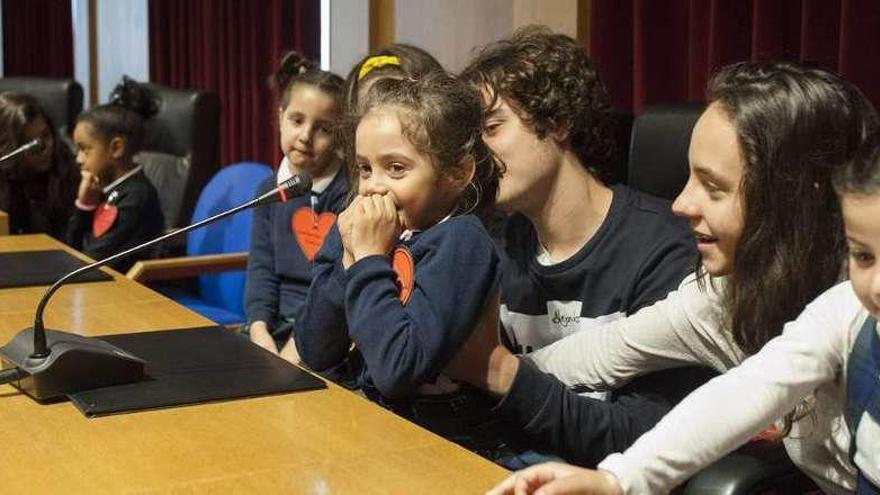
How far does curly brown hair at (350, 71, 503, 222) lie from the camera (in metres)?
1.76

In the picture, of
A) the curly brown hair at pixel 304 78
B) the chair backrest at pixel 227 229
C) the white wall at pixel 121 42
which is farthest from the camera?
the white wall at pixel 121 42

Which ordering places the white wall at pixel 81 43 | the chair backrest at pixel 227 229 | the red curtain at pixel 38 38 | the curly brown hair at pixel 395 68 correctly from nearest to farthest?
the curly brown hair at pixel 395 68, the chair backrest at pixel 227 229, the white wall at pixel 81 43, the red curtain at pixel 38 38

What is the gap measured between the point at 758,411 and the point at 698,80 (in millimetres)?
1514

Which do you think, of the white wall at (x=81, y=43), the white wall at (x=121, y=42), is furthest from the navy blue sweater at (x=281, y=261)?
the white wall at (x=81, y=43)

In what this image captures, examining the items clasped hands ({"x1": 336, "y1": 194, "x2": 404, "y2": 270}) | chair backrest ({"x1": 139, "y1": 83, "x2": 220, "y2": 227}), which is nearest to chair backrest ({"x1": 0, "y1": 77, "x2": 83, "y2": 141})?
chair backrest ({"x1": 139, "y1": 83, "x2": 220, "y2": 227})

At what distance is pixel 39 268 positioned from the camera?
2.47 m

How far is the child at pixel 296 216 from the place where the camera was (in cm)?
263

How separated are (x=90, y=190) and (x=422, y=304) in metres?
2.44

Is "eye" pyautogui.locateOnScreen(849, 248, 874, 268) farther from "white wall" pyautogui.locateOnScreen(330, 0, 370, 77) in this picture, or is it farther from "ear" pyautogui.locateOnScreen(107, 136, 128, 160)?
"ear" pyautogui.locateOnScreen(107, 136, 128, 160)

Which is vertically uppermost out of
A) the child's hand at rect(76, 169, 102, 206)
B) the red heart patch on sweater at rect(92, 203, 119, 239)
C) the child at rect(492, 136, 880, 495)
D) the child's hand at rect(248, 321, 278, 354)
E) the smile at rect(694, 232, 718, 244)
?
the smile at rect(694, 232, 718, 244)

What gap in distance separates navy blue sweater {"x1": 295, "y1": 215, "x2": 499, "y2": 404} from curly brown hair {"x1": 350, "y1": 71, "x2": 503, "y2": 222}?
12cm

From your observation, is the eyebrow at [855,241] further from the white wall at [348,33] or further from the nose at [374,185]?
the white wall at [348,33]

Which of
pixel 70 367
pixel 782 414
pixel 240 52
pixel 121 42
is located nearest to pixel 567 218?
pixel 782 414

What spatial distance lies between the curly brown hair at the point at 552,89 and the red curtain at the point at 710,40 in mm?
543
